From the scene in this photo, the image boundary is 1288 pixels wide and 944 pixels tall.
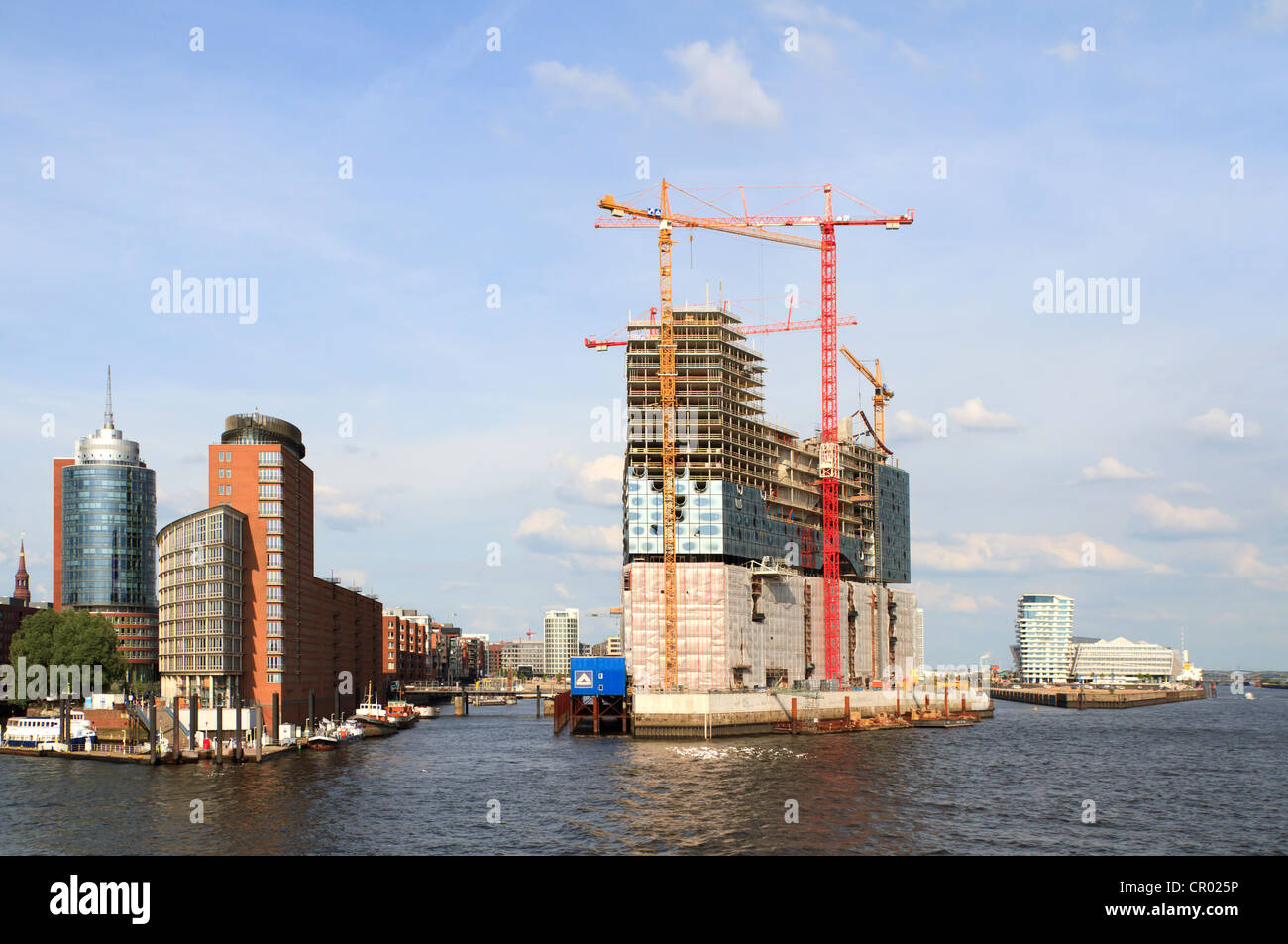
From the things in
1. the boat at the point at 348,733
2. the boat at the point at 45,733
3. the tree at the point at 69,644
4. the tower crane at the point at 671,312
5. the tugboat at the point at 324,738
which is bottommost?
the boat at the point at 348,733

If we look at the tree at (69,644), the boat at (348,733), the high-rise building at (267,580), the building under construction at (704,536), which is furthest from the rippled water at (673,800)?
the tree at (69,644)

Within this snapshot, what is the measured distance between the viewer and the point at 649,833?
242 ft

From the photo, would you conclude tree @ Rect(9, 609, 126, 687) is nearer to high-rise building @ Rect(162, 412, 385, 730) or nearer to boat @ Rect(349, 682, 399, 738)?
high-rise building @ Rect(162, 412, 385, 730)

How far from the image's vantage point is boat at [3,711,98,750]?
13975 centimetres

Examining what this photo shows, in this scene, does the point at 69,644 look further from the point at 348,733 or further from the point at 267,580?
the point at 348,733

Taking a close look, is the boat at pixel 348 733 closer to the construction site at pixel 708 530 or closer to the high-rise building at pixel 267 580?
the high-rise building at pixel 267 580

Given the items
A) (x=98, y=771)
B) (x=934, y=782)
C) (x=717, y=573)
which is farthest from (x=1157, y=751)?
(x=98, y=771)

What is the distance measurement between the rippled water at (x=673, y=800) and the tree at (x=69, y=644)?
121 ft

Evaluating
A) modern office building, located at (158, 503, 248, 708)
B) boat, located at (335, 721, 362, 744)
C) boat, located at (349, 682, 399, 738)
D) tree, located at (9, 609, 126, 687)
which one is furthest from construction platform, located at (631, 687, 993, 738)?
tree, located at (9, 609, 126, 687)

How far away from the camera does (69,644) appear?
169750 mm

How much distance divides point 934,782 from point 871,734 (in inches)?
2687

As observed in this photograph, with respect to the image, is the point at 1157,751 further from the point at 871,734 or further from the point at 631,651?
the point at 631,651

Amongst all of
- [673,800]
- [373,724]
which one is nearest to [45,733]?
[373,724]

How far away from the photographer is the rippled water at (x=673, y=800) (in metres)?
71.0
